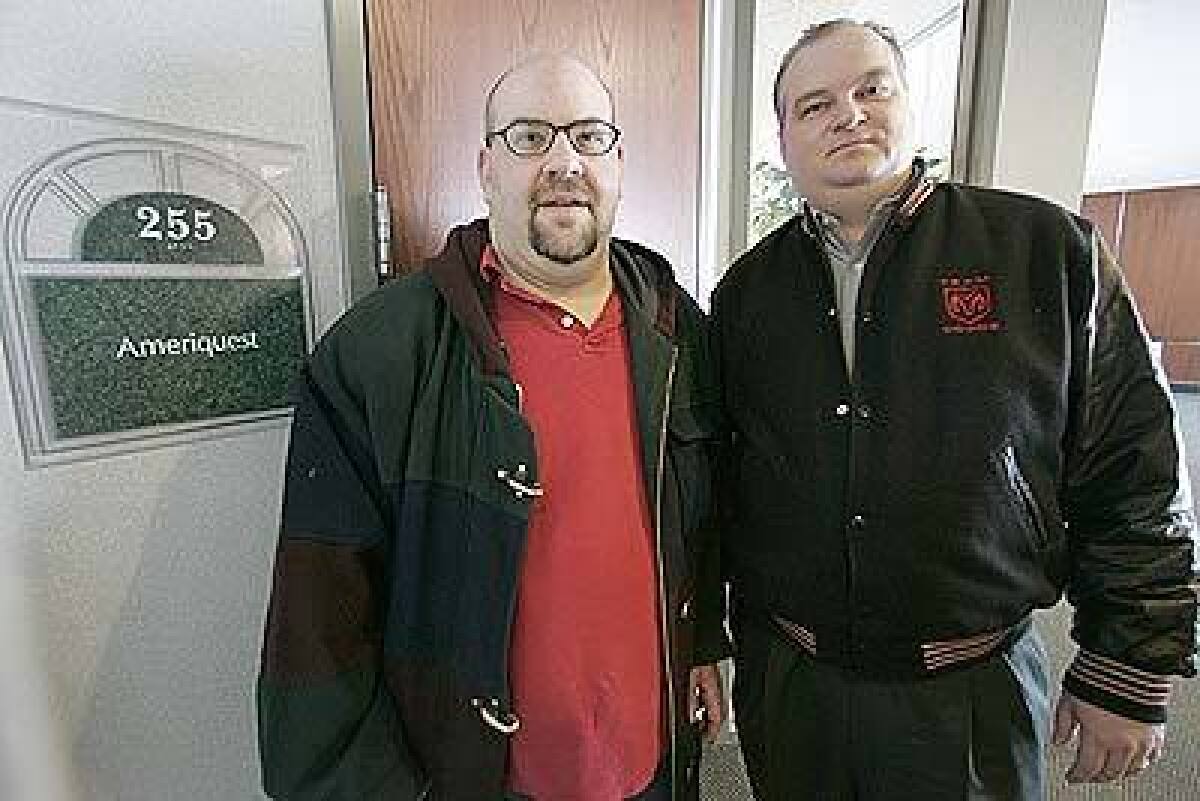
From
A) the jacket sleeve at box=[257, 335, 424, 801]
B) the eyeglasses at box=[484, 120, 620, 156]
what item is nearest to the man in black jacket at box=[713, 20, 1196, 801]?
the eyeglasses at box=[484, 120, 620, 156]

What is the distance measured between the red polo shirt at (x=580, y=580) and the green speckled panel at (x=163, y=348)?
34 centimetres

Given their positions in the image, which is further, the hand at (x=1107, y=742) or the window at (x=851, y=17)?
the window at (x=851, y=17)

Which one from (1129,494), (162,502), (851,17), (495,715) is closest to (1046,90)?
(851,17)

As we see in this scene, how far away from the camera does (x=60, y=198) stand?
0.83m

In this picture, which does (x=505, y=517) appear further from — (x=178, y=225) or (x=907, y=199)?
(x=907, y=199)

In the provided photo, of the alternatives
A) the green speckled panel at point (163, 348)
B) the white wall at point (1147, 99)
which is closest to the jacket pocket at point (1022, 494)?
the green speckled panel at point (163, 348)

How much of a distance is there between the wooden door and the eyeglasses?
0.24 meters

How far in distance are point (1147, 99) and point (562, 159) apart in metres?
7.40

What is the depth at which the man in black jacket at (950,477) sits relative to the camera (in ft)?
3.06

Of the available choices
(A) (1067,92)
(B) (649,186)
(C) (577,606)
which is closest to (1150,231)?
(A) (1067,92)

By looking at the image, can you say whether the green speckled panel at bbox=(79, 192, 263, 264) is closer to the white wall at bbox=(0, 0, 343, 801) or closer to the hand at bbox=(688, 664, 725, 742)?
the white wall at bbox=(0, 0, 343, 801)

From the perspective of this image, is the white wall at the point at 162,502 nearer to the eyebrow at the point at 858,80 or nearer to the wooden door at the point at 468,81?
the wooden door at the point at 468,81

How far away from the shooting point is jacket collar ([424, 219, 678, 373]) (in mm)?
892

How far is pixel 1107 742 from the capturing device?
0.99m
